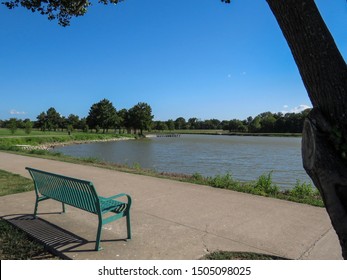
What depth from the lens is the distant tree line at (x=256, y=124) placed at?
435 ft

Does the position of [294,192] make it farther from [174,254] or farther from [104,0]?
Answer: [104,0]

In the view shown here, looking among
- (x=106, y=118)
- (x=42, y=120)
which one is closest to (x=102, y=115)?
A: (x=106, y=118)

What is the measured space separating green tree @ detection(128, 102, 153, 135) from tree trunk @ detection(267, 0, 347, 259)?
103m

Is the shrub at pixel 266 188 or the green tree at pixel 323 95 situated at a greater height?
the green tree at pixel 323 95

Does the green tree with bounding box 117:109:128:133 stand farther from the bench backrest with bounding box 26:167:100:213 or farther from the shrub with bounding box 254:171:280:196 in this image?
the bench backrest with bounding box 26:167:100:213

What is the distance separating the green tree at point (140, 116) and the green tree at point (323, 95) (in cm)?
10346

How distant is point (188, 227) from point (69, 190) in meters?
2.12

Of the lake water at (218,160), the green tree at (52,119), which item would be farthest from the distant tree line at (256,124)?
the lake water at (218,160)

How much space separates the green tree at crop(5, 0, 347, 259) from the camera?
2.34 metres

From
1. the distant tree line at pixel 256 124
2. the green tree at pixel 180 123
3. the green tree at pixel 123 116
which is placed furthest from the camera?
the green tree at pixel 180 123

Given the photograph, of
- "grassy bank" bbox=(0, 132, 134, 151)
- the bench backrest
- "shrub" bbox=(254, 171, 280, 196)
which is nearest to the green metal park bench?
the bench backrest

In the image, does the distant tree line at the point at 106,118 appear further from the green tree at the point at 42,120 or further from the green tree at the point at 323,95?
the green tree at the point at 323,95

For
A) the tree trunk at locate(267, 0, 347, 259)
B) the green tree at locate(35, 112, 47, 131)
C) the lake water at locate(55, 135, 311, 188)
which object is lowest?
the lake water at locate(55, 135, 311, 188)

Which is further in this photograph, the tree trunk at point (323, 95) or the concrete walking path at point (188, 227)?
the concrete walking path at point (188, 227)
